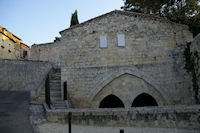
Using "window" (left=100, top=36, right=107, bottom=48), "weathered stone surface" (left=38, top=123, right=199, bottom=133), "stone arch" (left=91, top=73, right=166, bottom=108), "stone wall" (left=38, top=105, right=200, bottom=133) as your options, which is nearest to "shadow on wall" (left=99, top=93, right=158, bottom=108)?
Result: "stone arch" (left=91, top=73, right=166, bottom=108)

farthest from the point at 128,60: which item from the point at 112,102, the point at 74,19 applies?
the point at 74,19

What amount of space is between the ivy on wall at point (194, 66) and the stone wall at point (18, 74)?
1144cm

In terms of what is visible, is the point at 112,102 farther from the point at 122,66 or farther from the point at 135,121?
the point at 135,121

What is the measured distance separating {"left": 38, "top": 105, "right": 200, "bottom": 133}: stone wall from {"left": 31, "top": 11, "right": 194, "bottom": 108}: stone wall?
135 inches

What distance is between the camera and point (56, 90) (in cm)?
1044

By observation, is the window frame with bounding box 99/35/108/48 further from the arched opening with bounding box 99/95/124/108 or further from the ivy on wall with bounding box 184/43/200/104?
the ivy on wall with bounding box 184/43/200/104

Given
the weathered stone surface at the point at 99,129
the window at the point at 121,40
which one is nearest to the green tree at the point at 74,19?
the window at the point at 121,40

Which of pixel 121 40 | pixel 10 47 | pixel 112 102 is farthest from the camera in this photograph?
pixel 10 47

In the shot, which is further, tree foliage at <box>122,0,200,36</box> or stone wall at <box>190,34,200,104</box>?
tree foliage at <box>122,0,200,36</box>

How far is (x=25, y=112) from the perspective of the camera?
751 cm

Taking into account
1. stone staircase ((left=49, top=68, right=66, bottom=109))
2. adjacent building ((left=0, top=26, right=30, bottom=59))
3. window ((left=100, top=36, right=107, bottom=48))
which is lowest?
stone staircase ((left=49, top=68, right=66, bottom=109))

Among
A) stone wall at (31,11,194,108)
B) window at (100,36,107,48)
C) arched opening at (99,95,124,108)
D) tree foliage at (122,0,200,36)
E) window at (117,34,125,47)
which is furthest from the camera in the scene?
tree foliage at (122,0,200,36)

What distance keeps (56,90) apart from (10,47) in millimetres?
15797

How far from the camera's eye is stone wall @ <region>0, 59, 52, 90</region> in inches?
565
